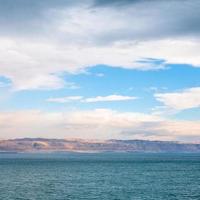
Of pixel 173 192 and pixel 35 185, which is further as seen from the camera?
pixel 35 185

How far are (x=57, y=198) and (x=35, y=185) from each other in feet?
97.0

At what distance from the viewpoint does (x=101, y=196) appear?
3925 inches

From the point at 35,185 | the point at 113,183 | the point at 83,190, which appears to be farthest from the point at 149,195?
the point at 35,185

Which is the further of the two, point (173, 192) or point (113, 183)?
point (113, 183)

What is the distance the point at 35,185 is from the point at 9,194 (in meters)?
21.1

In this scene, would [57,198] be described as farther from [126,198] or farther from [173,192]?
[173,192]

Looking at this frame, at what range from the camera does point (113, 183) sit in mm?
130125

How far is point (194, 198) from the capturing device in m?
97.5

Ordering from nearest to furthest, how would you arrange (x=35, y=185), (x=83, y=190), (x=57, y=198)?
(x=57, y=198), (x=83, y=190), (x=35, y=185)

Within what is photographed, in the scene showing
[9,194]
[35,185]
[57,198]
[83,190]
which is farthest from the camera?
[35,185]

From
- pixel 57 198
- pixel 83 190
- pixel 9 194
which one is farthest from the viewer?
pixel 83 190

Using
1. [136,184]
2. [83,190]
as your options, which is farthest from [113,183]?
[83,190]

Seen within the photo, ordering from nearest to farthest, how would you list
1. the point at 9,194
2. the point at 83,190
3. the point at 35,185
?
the point at 9,194 → the point at 83,190 → the point at 35,185

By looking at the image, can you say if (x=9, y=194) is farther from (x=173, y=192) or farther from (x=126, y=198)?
(x=173, y=192)
